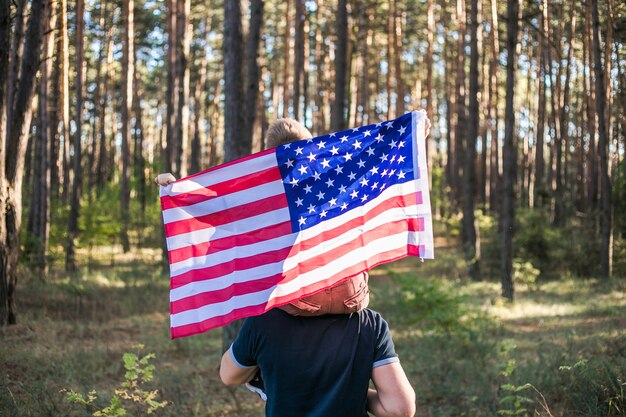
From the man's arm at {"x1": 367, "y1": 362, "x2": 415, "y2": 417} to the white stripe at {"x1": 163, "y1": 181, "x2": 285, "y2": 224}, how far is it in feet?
3.58

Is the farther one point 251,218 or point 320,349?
point 251,218

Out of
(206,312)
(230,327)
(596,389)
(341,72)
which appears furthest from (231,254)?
(341,72)

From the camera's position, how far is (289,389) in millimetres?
2695

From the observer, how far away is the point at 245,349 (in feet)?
9.02

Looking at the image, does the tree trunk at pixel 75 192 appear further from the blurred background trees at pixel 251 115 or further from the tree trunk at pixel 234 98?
the tree trunk at pixel 234 98

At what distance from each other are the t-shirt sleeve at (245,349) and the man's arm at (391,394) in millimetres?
516

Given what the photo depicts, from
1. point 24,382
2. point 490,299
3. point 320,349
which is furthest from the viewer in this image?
point 490,299

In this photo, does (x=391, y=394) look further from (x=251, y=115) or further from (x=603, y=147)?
(x=603, y=147)

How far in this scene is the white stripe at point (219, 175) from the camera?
129 inches

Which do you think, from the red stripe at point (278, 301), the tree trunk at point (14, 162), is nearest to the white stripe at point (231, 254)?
the red stripe at point (278, 301)

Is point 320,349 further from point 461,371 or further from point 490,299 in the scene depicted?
point 490,299

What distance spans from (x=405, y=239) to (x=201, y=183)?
108 centimetres

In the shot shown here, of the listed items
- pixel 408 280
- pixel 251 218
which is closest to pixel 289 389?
pixel 251 218

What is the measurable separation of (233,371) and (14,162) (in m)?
8.04
